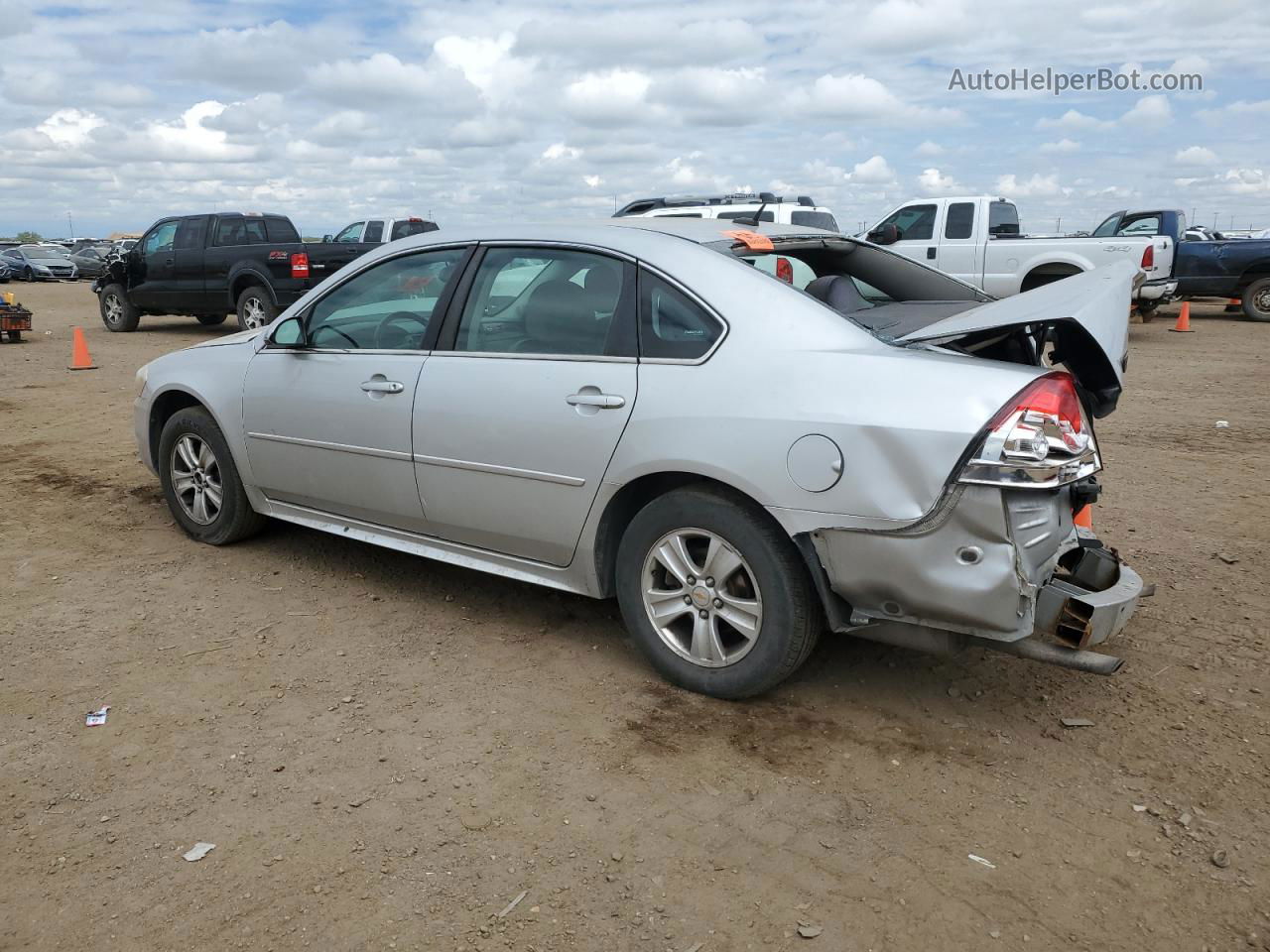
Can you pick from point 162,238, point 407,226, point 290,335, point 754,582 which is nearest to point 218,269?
point 162,238

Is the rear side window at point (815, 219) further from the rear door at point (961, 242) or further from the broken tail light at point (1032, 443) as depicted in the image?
the broken tail light at point (1032, 443)

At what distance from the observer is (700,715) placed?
368 cm

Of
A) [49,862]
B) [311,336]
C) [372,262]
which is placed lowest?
[49,862]

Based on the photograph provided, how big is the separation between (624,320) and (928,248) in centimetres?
1317

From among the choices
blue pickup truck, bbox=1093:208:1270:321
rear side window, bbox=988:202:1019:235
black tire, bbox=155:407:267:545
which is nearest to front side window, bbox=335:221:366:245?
rear side window, bbox=988:202:1019:235

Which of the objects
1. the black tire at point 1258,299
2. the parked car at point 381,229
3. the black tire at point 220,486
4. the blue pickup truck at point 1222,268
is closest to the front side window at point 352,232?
the parked car at point 381,229

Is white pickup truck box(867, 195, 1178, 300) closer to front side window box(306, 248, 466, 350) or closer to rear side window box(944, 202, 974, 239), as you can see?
rear side window box(944, 202, 974, 239)

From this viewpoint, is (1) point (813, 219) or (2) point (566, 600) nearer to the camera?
(2) point (566, 600)

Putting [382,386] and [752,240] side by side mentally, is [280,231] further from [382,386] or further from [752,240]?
[752,240]

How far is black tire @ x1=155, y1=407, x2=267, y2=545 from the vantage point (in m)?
5.32

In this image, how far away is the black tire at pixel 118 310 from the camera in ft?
Answer: 58.2

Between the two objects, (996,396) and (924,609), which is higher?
(996,396)

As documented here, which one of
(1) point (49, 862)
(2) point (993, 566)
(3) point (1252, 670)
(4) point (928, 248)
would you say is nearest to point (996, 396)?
(2) point (993, 566)

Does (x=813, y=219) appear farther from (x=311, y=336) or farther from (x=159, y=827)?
(x=159, y=827)
